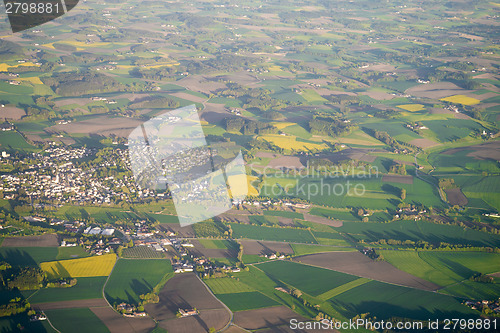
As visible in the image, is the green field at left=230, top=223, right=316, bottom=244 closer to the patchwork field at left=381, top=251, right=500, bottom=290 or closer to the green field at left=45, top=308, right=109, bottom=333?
the patchwork field at left=381, top=251, right=500, bottom=290

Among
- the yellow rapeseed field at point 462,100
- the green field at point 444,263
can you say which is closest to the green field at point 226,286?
the green field at point 444,263

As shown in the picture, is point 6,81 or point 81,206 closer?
point 81,206

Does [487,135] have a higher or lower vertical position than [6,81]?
lower

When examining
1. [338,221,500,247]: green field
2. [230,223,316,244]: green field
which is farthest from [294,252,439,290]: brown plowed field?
[338,221,500,247]: green field

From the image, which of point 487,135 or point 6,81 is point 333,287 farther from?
point 6,81

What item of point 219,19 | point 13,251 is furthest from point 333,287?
point 219,19

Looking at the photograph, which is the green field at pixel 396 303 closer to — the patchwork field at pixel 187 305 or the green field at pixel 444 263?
the green field at pixel 444 263
